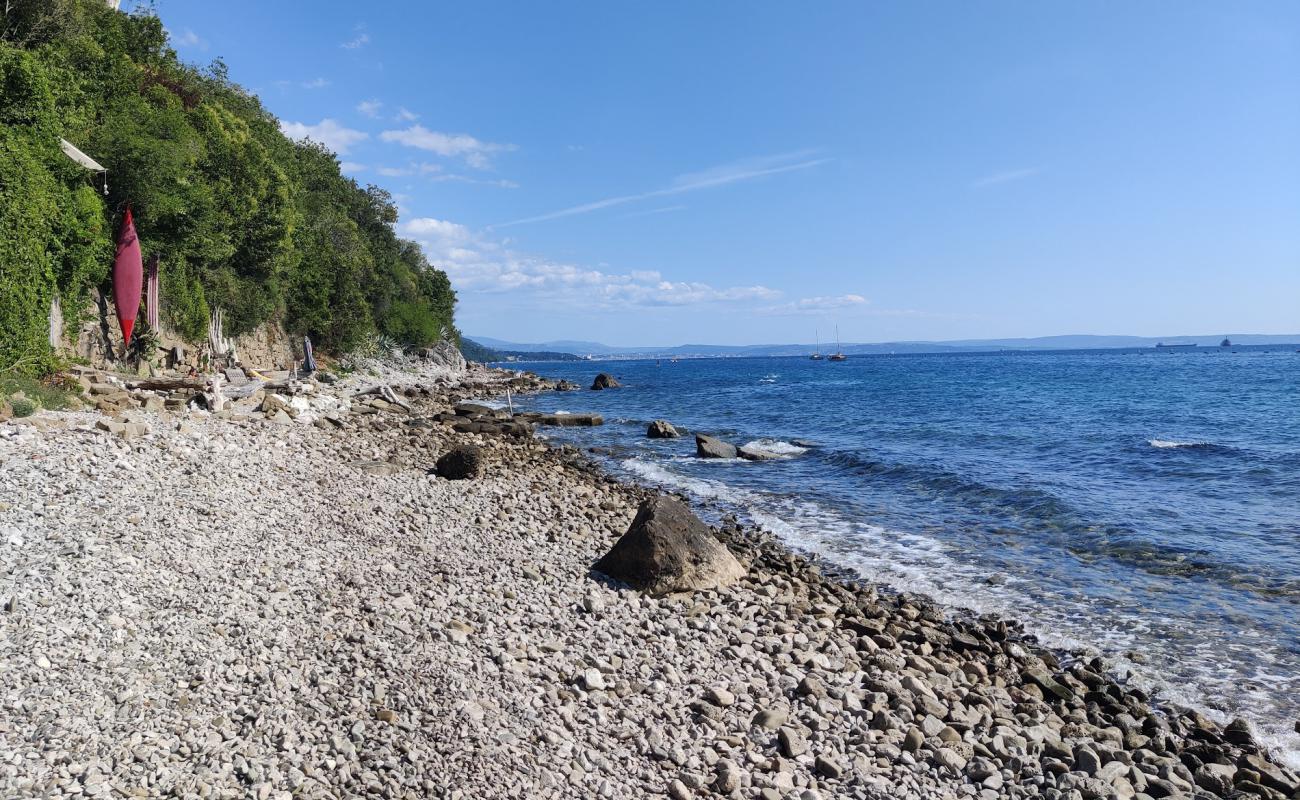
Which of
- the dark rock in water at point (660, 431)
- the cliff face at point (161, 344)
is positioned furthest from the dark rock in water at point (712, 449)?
the cliff face at point (161, 344)

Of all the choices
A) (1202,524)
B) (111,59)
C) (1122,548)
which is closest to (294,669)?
(1122,548)

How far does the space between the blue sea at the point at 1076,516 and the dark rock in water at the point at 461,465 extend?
228 inches

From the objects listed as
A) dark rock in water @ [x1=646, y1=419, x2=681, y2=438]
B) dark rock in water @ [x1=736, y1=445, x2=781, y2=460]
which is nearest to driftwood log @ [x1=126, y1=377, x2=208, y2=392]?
dark rock in water @ [x1=646, y1=419, x2=681, y2=438]

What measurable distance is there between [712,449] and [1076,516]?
12393 mm

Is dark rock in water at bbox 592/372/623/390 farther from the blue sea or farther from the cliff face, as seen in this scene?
the blue sea

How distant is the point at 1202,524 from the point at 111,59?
121 ft

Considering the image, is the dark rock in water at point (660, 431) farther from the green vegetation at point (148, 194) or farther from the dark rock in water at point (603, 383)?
the dark rock in water at point (603, 383)

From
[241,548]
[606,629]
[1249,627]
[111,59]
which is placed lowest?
[1249,627]

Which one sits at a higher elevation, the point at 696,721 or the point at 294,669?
the point at 294,669

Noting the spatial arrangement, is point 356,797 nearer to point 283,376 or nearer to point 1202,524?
point 1202,524

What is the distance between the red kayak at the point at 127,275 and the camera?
21969 millimetres

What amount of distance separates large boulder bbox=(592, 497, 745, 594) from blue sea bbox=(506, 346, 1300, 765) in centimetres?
346

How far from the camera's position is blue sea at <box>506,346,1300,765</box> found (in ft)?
31.7

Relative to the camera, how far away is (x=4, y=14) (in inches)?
907
